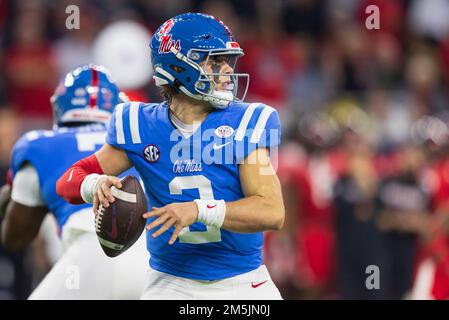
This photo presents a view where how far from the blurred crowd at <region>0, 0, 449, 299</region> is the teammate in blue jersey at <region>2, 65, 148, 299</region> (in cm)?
321

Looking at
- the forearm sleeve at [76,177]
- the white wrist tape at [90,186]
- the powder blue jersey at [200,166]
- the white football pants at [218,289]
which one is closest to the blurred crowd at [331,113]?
the white football pants at [218,289]

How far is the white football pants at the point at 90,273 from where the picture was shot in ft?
17.7

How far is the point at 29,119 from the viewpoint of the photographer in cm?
1037

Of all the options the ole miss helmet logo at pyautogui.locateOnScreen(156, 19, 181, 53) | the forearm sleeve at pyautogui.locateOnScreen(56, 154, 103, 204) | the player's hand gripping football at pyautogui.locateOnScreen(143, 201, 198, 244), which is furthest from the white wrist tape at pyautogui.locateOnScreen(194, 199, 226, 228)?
the ole miss helmet logo at pyautogui.locateOnScreen(156, 19, 181, 53)

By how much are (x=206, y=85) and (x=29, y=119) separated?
6.10 metres

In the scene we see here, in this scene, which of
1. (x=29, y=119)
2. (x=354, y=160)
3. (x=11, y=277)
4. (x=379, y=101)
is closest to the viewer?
(x=11, y=277)

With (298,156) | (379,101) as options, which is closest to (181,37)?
(298,156)

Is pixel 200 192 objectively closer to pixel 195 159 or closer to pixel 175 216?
pixel 195 159

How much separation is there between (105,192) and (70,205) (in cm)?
116

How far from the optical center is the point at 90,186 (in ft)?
14.7

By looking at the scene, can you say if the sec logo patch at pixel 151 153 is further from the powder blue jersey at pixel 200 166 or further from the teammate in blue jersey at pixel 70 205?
the teammate in blue jersey at pixel 70 205
